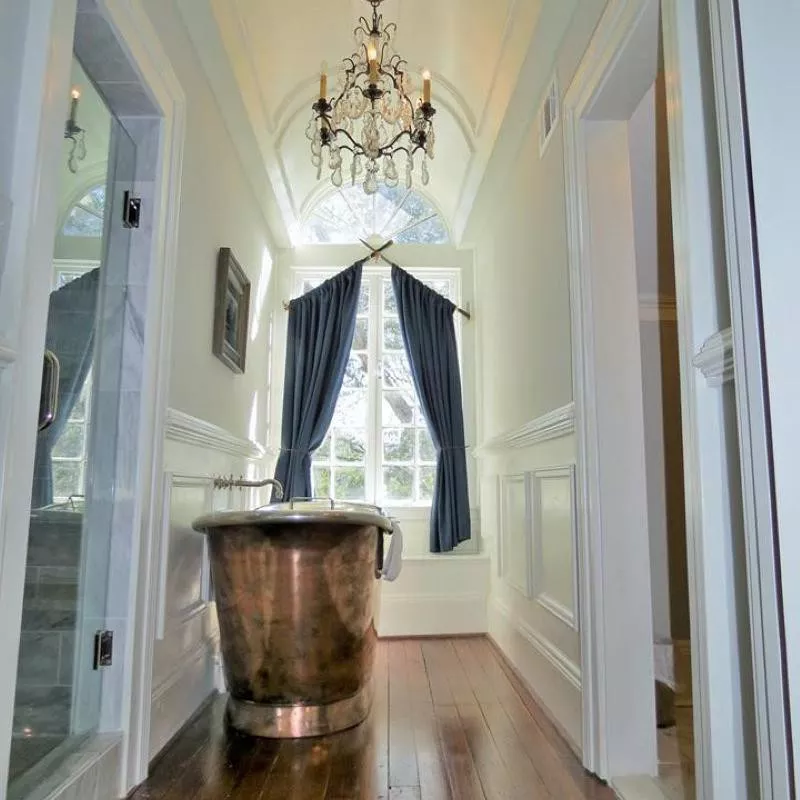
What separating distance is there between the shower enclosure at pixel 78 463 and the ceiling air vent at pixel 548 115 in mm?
1487

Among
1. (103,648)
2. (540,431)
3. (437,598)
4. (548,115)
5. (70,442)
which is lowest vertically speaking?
(437,598)

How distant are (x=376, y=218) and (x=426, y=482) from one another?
1.91 m

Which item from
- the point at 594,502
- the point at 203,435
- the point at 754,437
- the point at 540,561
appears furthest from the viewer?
the point at 540,561

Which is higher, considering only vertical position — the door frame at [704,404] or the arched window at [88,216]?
the arched window at [88,216]

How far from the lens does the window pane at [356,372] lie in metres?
4.02

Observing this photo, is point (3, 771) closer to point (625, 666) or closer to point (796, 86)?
point (625, 666)

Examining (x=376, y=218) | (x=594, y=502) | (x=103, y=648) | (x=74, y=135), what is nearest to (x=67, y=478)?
(x=103, y=648)

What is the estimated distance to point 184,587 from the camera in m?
2.12

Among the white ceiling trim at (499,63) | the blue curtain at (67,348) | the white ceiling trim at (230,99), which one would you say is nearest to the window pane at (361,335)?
the white ceiling trim at (230,99)

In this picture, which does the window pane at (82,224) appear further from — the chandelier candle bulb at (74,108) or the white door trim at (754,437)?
the white door trim at (754,437)

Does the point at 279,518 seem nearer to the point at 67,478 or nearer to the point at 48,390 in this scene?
the point at 67,478

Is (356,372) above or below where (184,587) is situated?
above

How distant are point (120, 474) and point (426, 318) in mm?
2487

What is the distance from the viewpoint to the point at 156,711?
1.84 metres
